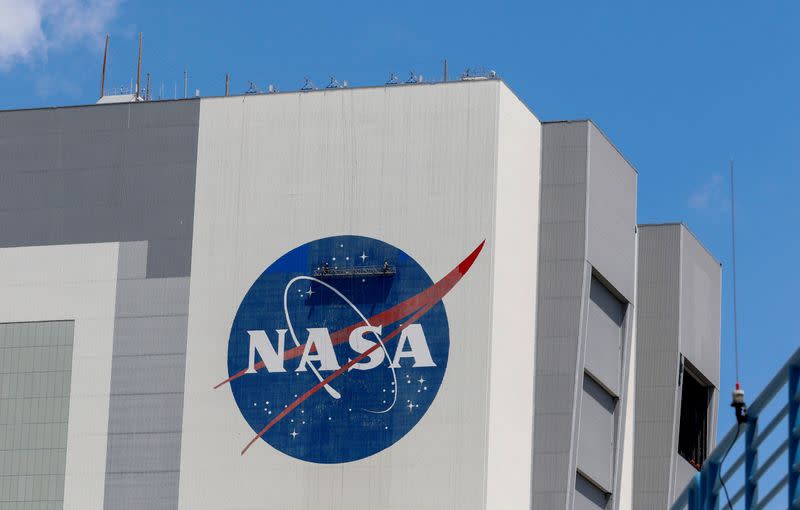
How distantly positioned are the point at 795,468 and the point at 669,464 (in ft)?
211

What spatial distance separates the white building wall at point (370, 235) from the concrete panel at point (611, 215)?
9.52 feet

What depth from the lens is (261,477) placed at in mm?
82500

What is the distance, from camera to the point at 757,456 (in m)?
33.3

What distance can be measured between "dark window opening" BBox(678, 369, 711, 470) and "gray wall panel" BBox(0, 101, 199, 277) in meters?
31.0

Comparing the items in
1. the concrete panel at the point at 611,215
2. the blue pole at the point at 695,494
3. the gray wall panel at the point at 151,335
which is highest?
the concrete panel at the point at 611,215

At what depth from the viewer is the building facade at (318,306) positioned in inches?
3219

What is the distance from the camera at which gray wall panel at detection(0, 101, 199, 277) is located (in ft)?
288

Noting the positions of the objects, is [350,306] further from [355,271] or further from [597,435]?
[597,435]

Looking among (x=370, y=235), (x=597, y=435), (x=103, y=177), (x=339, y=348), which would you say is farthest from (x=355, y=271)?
(x=103, y=177)

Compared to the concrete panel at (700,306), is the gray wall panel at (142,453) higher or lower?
lower

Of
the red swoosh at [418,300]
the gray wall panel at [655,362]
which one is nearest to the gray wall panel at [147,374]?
the red swoosh at [418,300]

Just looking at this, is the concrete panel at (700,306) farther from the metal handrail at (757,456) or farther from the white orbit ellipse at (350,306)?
the metal handrail at (757,456)

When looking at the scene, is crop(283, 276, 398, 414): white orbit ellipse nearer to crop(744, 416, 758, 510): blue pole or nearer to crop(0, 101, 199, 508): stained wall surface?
crop(0, 101, 199, 508): stained wall surface

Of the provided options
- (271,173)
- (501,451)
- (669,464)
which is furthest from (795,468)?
(669,464)
